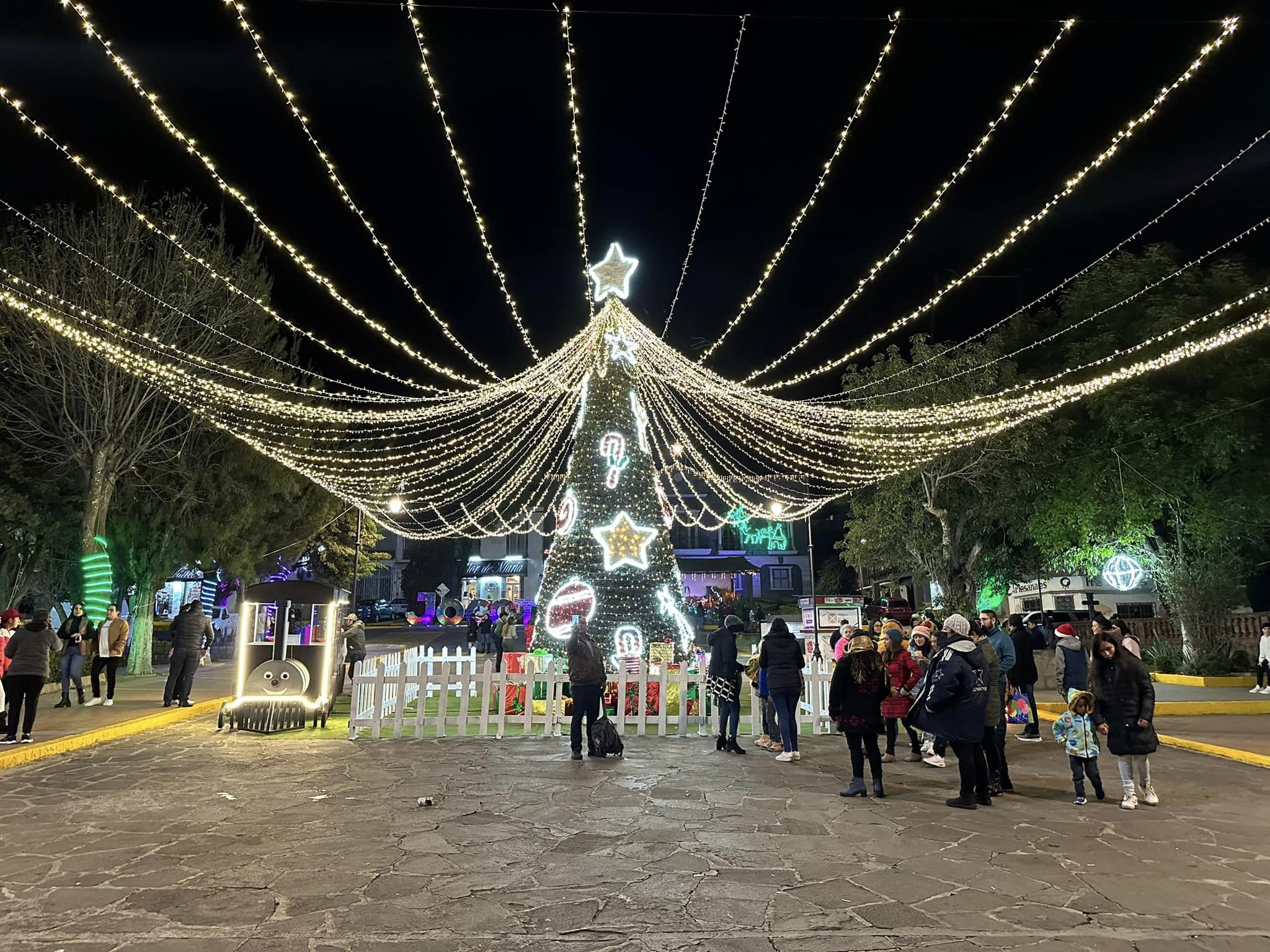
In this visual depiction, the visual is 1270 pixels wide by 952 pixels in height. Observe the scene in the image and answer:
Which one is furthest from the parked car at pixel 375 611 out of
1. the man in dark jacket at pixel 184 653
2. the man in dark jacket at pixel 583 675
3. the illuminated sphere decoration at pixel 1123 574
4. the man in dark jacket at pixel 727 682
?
the man in dark jacket at pixel 727 682

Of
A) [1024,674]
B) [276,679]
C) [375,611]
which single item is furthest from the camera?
[375,611]

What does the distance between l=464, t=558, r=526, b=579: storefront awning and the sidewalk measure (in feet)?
94.0

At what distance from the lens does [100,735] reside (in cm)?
980

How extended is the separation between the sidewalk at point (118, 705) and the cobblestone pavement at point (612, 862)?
250 centimetres

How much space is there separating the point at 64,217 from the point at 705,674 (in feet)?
51.5

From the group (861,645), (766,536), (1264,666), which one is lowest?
(1264,666)

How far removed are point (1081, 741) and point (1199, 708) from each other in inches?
329

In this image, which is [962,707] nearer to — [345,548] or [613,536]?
[613,536]

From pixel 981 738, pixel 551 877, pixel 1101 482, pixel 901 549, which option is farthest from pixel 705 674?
pixel 901 549

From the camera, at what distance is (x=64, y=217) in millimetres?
15312

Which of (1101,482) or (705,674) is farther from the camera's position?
(1101,482)

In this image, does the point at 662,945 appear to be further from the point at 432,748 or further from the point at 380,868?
the point at 432,748

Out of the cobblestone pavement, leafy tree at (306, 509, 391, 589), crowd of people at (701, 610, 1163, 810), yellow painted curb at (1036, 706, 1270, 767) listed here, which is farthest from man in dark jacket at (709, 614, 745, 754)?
leafy tree at (306, 509, 391, 589)

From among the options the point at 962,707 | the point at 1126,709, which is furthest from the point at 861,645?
the point at 1126,709
